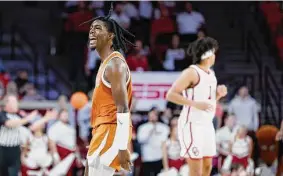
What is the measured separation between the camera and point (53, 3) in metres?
18.2

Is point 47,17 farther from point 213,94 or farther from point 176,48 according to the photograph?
point 213,94

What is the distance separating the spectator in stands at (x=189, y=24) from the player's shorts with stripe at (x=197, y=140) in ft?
26.1

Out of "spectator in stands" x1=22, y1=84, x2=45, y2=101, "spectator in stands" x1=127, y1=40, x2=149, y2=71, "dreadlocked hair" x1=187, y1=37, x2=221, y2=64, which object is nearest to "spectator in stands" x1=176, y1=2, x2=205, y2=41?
"spectator in stands" x1=127, y1=40, x2=149, y2=71

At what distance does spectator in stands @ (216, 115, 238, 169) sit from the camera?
1444 cm

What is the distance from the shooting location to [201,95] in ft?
29.6

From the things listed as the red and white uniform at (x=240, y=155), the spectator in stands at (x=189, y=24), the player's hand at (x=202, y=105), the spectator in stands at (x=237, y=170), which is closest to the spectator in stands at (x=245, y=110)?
the red and white uniform at (x=240, y=155)

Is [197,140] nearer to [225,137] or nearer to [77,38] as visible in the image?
[225,137]

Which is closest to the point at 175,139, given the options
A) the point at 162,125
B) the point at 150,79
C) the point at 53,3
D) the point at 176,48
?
the point at 162,125

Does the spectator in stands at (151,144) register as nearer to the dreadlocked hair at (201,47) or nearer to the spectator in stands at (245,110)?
the spectator in stands at (245,110)

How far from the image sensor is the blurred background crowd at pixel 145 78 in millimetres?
14094

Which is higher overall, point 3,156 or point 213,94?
point 213,94

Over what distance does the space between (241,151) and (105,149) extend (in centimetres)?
789

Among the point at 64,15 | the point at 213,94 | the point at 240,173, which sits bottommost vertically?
the point at 240,173

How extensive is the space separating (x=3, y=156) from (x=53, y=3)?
20.1 feet
